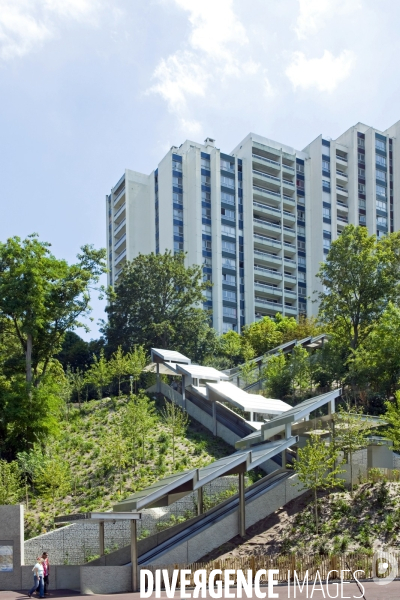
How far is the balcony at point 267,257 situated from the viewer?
102 m

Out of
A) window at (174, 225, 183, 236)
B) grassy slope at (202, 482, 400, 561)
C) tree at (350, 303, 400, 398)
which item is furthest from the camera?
window at (174, 225, 183, 236)

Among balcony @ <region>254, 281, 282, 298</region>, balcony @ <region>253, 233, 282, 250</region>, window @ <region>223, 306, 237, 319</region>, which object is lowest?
window @ <region>223, 306, 237, 319</region>

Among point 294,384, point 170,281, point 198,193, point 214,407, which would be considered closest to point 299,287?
point 198,193

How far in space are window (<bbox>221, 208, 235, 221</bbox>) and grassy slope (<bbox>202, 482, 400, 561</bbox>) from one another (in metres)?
71.8

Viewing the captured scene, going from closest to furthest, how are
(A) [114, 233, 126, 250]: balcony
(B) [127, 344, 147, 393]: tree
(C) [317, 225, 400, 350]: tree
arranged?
1. (B) [127, 344, 147, 393]: tree
2. (C) [317, 225, 400, 350]: tree
3. (A) [114, 233, 126, 250]: balcony

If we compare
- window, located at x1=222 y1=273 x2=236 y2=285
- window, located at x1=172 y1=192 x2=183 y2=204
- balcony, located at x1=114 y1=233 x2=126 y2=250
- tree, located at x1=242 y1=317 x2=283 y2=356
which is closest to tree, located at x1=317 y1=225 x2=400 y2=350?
tree, located at x1=242 y1=317 x2=283 y2=356

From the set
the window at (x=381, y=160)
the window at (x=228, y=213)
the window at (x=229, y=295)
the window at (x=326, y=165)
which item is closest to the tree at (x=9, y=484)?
the window at (x=229, y=295)

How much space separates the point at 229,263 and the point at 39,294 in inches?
2329

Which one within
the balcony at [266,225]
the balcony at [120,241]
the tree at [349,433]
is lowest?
the tree at [349,433]

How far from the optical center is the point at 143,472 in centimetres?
3550

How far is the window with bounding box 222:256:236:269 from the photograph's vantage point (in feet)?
321

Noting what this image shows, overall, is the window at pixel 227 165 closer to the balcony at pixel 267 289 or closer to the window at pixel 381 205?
the balcony at pixel 267 289

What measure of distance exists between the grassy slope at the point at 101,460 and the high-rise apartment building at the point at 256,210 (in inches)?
2033

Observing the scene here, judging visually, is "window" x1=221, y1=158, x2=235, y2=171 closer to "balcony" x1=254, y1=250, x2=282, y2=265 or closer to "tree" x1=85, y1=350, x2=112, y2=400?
"balcony" x1=254, y1=250, x2=282, y2=265
